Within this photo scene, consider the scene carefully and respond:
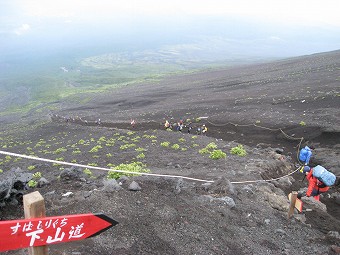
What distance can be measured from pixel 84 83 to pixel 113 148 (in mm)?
151703

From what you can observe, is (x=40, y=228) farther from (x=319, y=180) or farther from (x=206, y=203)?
(x=319, y=180)

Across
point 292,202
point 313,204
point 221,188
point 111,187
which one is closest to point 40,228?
point 111,187

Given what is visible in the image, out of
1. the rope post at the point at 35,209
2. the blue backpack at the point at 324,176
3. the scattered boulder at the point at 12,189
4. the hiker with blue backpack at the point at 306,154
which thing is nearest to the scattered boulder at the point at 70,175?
the scattered boulder at the point at 12,189

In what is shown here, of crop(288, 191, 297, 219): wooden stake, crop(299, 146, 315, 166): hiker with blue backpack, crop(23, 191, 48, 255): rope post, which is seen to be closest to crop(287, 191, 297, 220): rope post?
crop(288, 191, 297, 219): wooden stake

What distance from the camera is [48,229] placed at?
4016 mm

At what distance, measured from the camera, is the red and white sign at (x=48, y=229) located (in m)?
3.78

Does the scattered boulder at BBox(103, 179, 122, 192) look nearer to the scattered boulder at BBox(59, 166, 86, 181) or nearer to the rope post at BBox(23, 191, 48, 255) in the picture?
the scattered boulder at BBox(59, 166, 86, 181)

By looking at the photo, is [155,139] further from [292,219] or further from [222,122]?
[292,219]

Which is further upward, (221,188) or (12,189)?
(12,189)

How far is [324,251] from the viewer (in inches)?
361

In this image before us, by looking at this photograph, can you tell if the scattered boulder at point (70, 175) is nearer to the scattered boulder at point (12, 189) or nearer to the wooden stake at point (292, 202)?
the scattered boulder at point (12, 189)

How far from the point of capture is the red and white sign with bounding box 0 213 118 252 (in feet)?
12.4

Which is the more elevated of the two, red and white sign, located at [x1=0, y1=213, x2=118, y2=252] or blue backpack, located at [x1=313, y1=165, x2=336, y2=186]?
red and white sign, located at [x1=0, y1=213, x2=118, y2=252]

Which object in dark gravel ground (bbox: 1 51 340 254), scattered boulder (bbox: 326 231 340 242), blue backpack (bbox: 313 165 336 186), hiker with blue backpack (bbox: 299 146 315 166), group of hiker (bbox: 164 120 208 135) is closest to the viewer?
dark gravel ground (bbox: 1 51 340 254)
